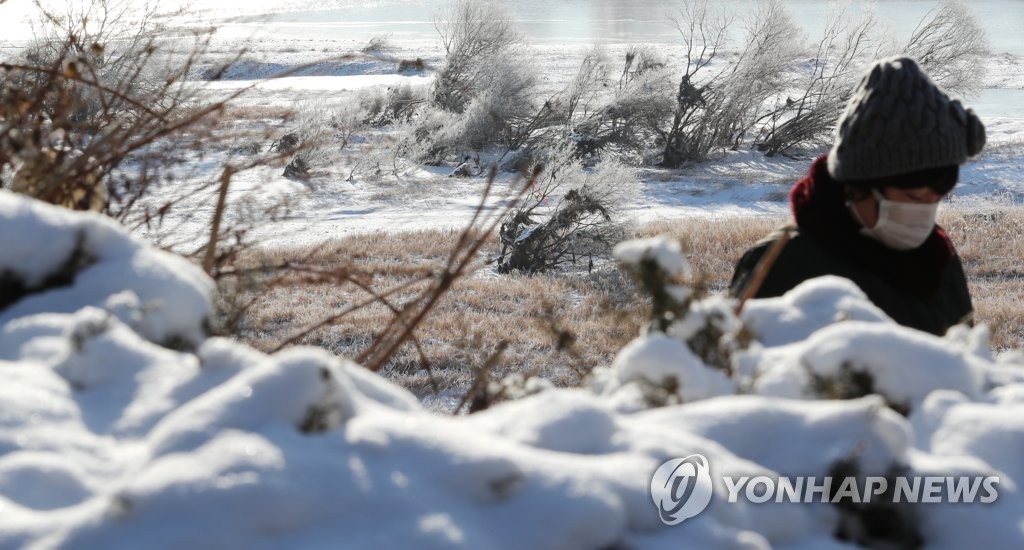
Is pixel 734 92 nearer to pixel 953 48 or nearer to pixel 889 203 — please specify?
pixel 953 48

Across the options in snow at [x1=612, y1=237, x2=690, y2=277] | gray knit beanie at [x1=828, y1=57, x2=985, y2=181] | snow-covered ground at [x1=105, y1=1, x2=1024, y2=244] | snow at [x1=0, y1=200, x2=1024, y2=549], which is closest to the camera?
snow at [x1=0, y1=200, x2=1024, y2=549]

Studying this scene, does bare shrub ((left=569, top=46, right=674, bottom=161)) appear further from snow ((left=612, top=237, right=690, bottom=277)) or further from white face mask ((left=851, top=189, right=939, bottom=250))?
snow ((left=612, top=237, right=690, bottom=277))

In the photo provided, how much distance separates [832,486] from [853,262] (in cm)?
195

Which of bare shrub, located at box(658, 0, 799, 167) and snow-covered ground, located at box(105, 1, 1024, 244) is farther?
bare shrub, located at box(658, 0, 799, 167)

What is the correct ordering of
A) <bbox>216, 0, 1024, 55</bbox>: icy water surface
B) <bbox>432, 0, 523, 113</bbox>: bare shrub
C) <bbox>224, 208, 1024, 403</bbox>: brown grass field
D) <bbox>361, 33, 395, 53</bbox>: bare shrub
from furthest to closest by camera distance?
1. <bbox>216, 0, 1024, 55</bbox>: icy water surface
2. <bbox>432, 0, 523, 113</bbox>: bare shrub
3. <bbox>361, 33, 395, 53</bbox>: bare shrub
4. <bbox>224, 208, 1024, 403</bbox>: brown grass field

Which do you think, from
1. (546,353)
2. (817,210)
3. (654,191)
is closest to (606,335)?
(546,353)

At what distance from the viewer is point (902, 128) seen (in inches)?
105

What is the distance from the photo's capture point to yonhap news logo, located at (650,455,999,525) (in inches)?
40.1

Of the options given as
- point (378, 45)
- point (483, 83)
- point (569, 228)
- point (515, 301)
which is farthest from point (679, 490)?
point (483, 83)

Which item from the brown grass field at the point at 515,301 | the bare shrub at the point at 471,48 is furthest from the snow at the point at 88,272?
the bare shrub at the point at 471,48

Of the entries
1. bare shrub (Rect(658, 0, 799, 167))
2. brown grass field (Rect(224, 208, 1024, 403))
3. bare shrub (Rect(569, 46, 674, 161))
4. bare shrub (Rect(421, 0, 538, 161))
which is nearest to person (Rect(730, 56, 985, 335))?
brown grass field (Rect(224, 208, 1024, 403))

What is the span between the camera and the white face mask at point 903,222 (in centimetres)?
280

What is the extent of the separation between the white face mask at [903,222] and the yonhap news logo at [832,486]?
1828 mm

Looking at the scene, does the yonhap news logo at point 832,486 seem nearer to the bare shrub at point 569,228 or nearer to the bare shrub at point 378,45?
the bare shrub at point 378,45
